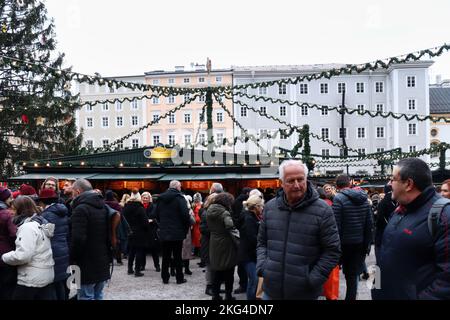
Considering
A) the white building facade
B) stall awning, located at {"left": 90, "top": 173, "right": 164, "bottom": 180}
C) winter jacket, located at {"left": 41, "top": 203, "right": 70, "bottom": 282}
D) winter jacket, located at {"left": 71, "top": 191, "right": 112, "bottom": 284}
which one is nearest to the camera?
winter jacket, located at {"left": 41, "top": 203, "right": 70, "bottom": 282}

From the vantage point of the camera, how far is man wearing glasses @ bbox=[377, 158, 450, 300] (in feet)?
8.69

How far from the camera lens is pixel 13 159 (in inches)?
922

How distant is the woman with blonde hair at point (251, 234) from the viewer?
5.90m

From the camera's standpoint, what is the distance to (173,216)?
25.8ft

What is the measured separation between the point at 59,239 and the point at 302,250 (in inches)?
113

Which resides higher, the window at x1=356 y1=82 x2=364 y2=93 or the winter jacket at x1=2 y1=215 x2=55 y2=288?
the window at x1=356 y1=82 x2=364 y2=93

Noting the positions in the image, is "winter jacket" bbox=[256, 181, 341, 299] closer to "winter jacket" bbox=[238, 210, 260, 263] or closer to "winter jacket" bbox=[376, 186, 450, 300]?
"winter jacket" bbox=[376, 186, 450, 300]

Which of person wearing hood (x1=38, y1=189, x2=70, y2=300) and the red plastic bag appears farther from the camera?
the red plastic bag

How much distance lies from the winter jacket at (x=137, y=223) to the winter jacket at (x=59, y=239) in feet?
12.3

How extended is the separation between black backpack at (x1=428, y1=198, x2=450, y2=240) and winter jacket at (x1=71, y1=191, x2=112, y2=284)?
3845 mm

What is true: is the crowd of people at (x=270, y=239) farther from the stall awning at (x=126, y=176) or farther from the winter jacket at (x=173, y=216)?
the stall awning at (x=126, y=176)

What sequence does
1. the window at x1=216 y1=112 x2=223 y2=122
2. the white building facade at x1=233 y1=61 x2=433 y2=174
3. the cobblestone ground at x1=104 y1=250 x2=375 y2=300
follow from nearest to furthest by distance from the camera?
the cobblestone ground at x1=104 y1=250 x2=375 y2=300 < the white building facade at x1=233 y1=61 x2=433 y2=174 < the window at x1=216 y1=112 x2=223 y2=122

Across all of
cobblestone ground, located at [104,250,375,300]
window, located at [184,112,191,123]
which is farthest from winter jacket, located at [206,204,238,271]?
window, located at [184,112,191,123]

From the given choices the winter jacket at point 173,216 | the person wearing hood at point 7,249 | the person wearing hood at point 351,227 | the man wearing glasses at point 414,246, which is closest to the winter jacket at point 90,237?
the person wearing hood at point 7,249
